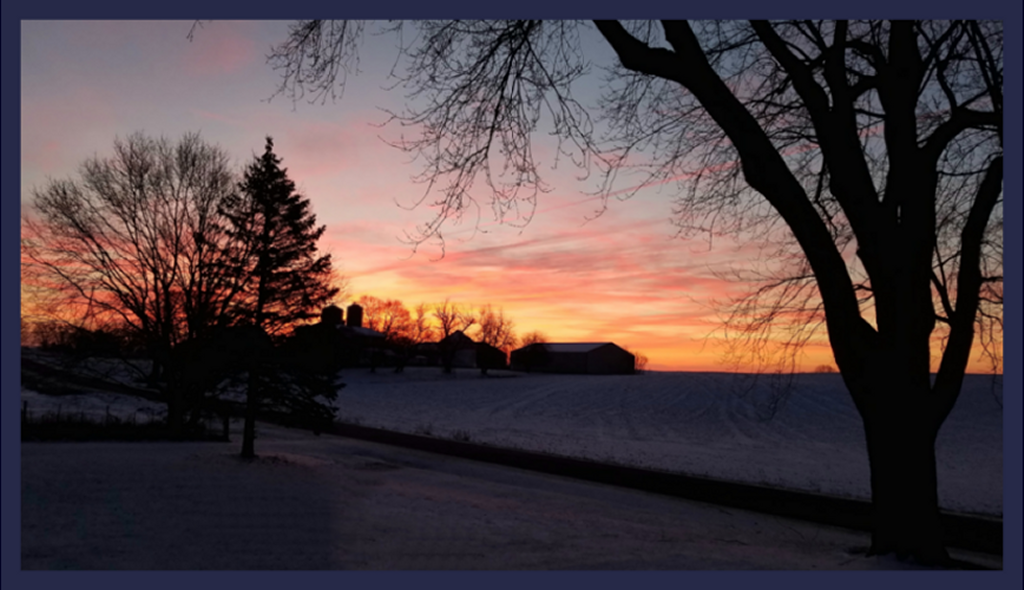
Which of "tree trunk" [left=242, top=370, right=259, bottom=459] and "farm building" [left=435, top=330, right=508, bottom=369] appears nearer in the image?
"tree trunk" [left=242, top=370, right=259, bottom=459]

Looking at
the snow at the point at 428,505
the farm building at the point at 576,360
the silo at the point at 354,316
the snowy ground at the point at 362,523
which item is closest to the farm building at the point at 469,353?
the farm building at the point at 576,360

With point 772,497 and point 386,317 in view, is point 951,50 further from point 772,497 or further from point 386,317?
point 386,317

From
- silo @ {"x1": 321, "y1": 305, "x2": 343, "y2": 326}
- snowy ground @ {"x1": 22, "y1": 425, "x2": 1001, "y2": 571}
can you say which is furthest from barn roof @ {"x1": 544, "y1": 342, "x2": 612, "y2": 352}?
snowy ground @ {"x1": 22, "y1": 425, "x2": 1001, "y2": 571}

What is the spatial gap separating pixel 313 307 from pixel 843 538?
15.6 metres

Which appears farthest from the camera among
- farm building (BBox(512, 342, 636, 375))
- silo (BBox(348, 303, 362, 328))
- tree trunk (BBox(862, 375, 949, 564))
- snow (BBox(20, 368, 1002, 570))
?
silo (BBox(348, 303, 362, 328))

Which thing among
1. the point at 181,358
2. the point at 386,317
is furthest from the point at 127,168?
the point at 386,317

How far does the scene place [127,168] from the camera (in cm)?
2216

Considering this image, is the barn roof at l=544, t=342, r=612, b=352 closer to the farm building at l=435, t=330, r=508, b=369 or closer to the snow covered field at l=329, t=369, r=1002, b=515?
the farm building at l=435, t=330, r=508, b=369

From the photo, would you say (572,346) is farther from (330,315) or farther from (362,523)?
(362,523)

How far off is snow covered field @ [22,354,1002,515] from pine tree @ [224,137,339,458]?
10.4m

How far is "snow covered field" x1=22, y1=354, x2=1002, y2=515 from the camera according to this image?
834 inches

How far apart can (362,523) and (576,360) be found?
296 feet

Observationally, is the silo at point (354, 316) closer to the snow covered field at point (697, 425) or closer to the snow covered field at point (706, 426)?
the snow covered field at point (706, 426)

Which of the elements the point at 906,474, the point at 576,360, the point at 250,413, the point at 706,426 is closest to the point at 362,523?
the point at 906,474
